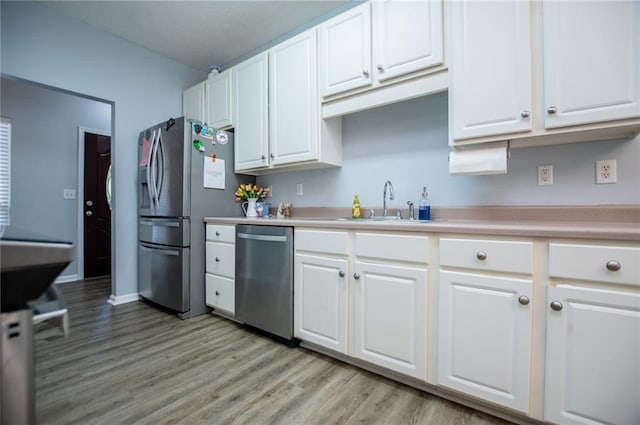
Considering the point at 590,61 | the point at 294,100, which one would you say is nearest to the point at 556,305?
the point at 590,61

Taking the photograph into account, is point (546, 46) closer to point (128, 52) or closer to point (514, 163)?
point (514, 163)

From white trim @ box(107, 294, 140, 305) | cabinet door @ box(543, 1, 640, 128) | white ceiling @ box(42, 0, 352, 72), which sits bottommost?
white trim @ box(107, 294, 140, 305)

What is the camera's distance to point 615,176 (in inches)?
59.1

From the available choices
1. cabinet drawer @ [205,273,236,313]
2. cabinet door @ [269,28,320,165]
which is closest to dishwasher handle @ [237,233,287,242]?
cabinet drawer @ [205,273,236,313]

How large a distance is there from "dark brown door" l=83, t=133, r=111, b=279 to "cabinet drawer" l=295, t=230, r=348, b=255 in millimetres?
3613

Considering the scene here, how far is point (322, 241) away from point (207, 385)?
99 centimetres

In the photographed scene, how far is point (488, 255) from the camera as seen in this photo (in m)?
1.29

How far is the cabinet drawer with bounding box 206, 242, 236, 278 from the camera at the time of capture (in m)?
2.42

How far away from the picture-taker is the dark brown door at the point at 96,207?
4035 millimetres

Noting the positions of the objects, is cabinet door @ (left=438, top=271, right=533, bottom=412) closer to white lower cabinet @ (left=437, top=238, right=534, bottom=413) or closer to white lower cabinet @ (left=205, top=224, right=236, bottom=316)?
white lower cabinet @ (left=437, top=238, right=534, bottom=413)

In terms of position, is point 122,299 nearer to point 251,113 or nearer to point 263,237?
point 263,237

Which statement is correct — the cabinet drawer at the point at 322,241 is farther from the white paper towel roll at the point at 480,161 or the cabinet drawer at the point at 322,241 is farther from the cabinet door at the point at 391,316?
the white paper towel roll at the point at 480,161

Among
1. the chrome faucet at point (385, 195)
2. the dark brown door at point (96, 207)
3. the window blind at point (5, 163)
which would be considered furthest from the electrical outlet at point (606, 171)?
the window blind at point (5, 163)

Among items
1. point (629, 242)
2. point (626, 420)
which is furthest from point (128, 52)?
point (626, 420)
